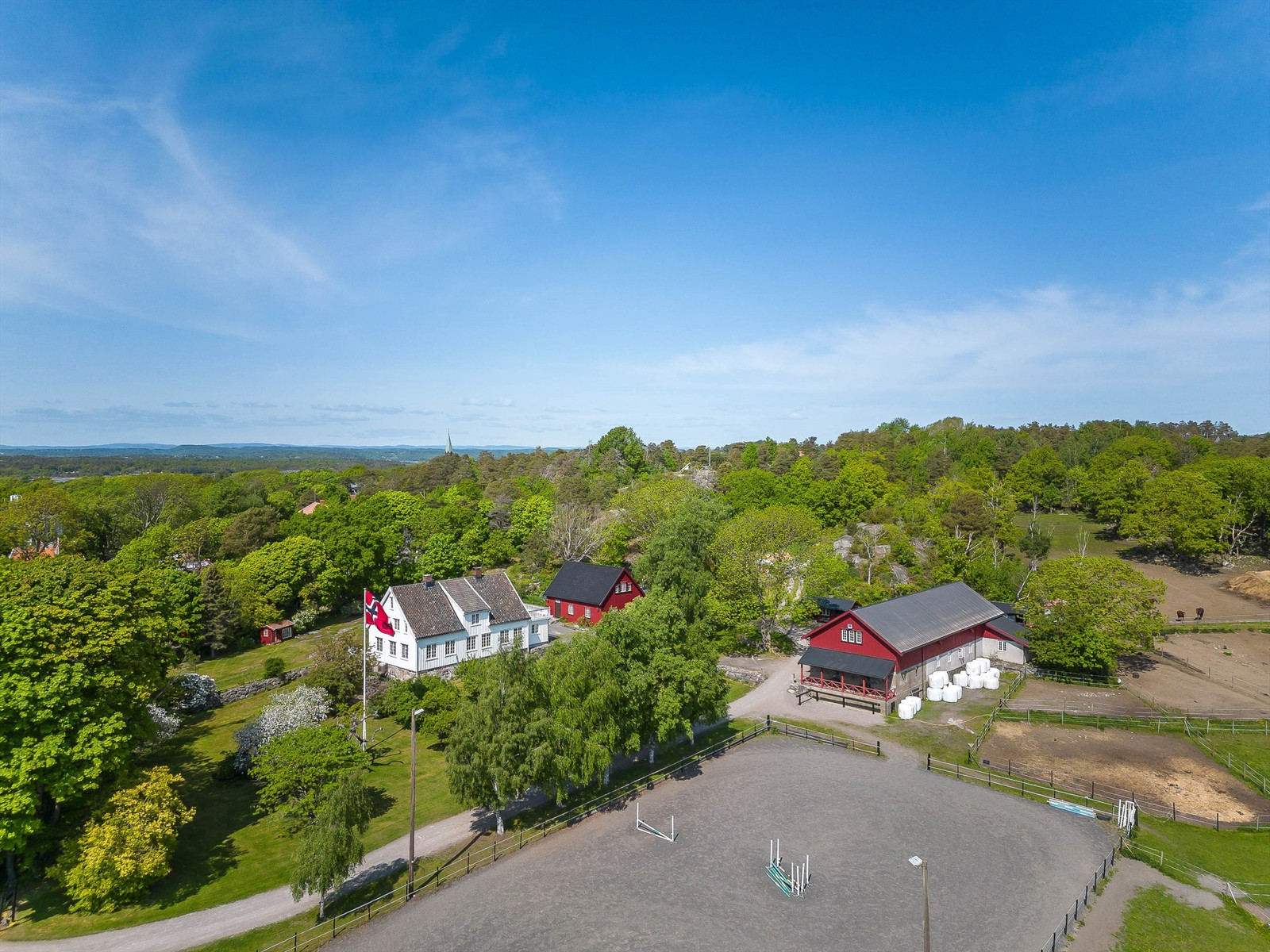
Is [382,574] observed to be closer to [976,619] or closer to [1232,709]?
[976,619]

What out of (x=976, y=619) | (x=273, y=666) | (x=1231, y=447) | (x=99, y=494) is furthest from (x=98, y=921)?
(x=1231, y=447)

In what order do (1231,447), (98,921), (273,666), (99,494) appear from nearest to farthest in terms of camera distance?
1. (98,921)
2. (273,666)
3. (99,494)
4. (1231,447)

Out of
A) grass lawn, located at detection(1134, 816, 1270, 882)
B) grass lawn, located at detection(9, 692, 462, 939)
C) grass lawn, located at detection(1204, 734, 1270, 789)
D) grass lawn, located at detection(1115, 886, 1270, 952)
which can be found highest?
grass lawn, located at detection(1115, 886, 1270, 952)

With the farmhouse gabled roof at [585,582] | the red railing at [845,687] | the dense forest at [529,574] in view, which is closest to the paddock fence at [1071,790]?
the red railing at [845,687]

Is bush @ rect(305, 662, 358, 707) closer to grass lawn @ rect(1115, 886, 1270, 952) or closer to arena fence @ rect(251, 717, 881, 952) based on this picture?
arena fence @ rect(251, 717, 881, 952)

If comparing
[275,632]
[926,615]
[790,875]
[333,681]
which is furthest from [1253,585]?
[275,632]

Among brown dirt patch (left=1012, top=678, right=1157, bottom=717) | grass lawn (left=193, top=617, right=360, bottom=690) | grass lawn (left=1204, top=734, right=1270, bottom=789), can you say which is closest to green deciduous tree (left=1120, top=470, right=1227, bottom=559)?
brown dirt patch (left=1012, top=678, right=1157, bottom=717)

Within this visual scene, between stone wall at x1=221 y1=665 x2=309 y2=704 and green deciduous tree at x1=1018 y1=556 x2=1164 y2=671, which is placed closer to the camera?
stone wall at x1=221 y1=665 x2=309 y2=704
